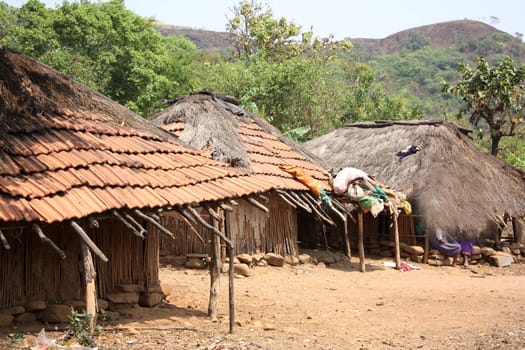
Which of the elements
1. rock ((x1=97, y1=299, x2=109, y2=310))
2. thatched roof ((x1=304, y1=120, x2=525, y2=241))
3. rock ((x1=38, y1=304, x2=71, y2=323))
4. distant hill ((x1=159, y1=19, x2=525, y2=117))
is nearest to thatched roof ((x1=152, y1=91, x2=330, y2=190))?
thatched roof ((x1=304, y1=120, x2=525, y2=241))

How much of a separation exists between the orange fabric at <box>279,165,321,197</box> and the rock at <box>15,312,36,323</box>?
8.07m

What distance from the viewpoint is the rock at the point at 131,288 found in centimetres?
882

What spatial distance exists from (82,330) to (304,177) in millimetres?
8721

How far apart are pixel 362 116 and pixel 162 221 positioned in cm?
1525

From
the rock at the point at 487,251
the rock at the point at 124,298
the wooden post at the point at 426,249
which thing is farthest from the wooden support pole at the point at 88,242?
the rock at the point at 487,251

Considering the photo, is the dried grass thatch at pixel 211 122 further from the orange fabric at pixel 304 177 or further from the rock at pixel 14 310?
the rock at pixel 14 310

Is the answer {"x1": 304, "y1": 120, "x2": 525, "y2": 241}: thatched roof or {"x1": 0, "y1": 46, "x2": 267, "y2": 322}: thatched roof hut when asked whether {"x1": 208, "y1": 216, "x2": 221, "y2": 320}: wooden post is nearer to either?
{"x1": 0, "y1": 46, "x2": 267, "y2": 322}: thatched roof hut

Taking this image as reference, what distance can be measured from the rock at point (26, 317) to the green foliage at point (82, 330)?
0.92 meters

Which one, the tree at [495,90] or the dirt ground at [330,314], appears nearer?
the dirt ground at [330,314]

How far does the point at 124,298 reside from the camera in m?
8.75

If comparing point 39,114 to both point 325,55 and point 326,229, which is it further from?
point 325,55

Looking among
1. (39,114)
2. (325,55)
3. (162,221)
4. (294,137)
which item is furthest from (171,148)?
(325,55)

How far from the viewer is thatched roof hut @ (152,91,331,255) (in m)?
13.5

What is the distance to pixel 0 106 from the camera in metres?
7.58
